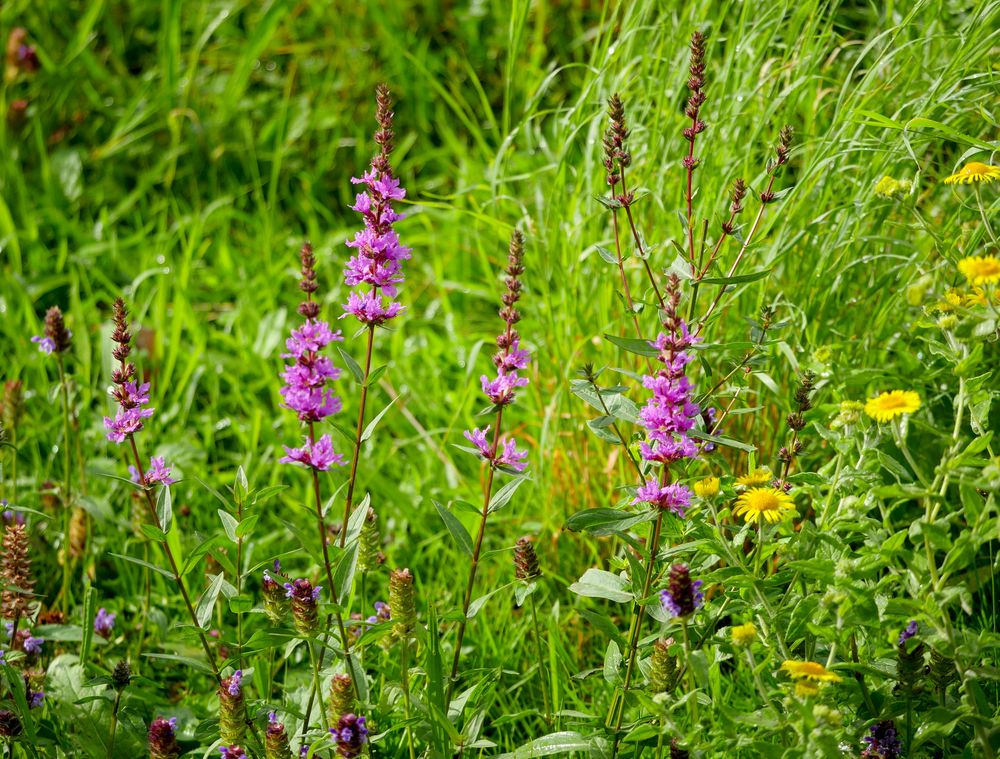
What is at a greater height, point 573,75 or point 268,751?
point 573,75

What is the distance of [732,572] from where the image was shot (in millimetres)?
1659

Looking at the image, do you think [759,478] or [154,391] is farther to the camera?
[154,391]

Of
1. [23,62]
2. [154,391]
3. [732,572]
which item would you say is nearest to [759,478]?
[732,572]

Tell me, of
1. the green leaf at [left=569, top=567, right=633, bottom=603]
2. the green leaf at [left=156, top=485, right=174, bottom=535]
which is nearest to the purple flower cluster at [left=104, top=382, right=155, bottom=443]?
the green leaf at [left=156, top=485, right=174, bottom=535]

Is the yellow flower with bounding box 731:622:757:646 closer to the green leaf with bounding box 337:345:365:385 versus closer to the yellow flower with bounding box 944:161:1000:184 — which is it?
the green leaf with bounding box 337:345:365:385

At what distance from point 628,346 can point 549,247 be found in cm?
95

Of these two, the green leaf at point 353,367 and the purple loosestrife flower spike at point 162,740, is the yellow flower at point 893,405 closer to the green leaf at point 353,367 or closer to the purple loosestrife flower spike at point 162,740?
the green leaf at point 353,367

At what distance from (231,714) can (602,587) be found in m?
0.60

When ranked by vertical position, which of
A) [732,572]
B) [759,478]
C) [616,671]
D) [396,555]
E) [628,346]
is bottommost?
[396,555]

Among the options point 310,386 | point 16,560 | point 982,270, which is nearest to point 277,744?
point 310,386

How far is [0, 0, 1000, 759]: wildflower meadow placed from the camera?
161 centimetres

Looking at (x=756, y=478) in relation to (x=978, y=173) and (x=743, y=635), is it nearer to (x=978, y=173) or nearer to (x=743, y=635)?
(x=743, y=635)

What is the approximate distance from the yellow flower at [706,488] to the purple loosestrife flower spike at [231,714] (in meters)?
0.75

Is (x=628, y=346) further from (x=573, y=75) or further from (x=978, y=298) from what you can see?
(x=573, y=75)
